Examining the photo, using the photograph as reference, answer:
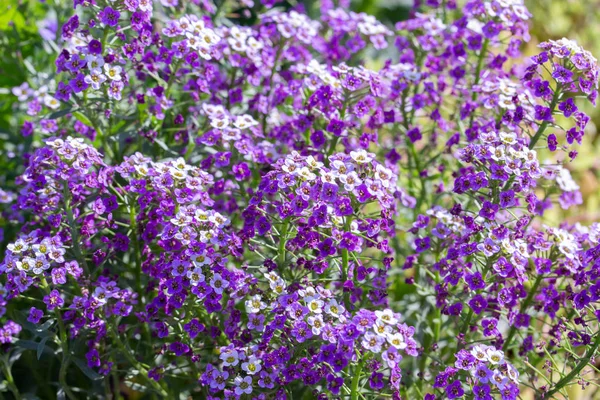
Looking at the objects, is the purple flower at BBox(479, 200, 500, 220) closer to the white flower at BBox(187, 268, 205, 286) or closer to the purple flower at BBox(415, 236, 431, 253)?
the purple flower at BBox(415, 236, 431, 253)

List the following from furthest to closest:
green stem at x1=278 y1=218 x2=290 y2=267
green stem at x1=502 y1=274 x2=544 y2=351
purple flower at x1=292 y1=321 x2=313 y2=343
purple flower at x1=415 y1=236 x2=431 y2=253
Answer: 1. green stem at x1=502 y1=274 x2=544 y2=351
2. purple flower at x1=415 y1=236 x2=431 y2=253
3. green stem at x1=278 y1=218 x2=290 y2=267
4. purple flower at x1=292 y1=321 x2=313 y2=343

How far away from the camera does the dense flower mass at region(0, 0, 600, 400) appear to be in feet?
8.15

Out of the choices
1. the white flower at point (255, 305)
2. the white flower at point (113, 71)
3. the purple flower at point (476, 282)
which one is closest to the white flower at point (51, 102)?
the white flower at point (113, 71)

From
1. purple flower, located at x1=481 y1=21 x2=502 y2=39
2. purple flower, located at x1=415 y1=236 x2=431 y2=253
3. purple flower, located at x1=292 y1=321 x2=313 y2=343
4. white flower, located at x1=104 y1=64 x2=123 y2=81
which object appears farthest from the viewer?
purple flower, located at x1=481 y1=21 x2=502 y2=39

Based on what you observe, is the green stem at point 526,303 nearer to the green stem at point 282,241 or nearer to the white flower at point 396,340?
the white flower at point 396,340

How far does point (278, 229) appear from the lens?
115 inches

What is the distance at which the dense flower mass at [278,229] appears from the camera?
2.48m

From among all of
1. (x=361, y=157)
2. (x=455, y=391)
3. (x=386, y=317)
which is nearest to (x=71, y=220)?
(x=361, y=157)

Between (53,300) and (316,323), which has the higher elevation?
(316,323)

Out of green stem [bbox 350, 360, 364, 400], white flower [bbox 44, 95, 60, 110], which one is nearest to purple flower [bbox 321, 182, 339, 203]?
green stem [bbox 350, 360, 364, 400]

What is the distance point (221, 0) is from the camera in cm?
394

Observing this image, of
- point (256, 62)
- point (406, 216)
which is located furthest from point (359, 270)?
point (406, 216)

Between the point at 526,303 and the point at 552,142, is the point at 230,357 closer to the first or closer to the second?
the point at 526,303

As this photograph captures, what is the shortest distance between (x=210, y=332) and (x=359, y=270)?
1.98 ft
